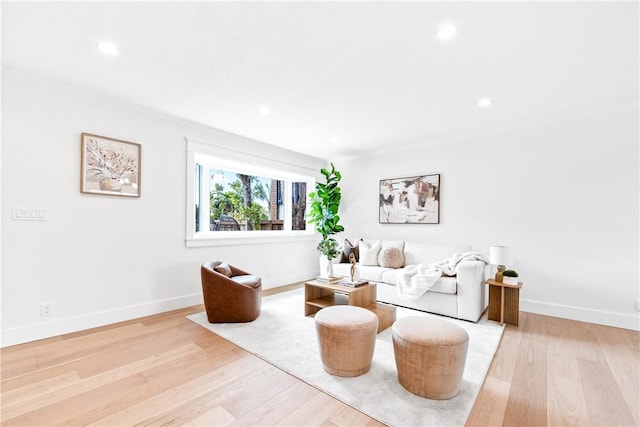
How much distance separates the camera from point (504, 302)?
3.12m

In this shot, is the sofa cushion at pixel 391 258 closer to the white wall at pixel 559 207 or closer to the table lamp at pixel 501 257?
the white wall at pixel 559 207

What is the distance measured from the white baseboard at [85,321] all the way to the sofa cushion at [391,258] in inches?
106

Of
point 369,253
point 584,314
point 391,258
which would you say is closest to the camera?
point 584,314

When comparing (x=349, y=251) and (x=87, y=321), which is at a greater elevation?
(x=349, y=251)

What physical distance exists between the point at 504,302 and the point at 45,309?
182 inches

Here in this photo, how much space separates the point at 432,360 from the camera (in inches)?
69.2

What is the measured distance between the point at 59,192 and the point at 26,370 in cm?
155

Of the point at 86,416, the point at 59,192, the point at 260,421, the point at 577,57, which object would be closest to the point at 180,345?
the point at 86,416

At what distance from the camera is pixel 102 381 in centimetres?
198

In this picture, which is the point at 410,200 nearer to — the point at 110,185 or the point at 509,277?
the point at 509,277

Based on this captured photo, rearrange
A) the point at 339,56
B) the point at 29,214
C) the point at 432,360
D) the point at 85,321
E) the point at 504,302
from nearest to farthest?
the point at 432,360, the point at 339,56, the point at 29,214, the point at 85,321, the point at 504,302

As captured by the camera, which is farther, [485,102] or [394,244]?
[394,244]

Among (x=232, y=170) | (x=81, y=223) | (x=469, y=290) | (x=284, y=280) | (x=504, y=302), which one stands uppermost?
(x=232, y=170)

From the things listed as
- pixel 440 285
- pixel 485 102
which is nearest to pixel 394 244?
pixel 440 285
